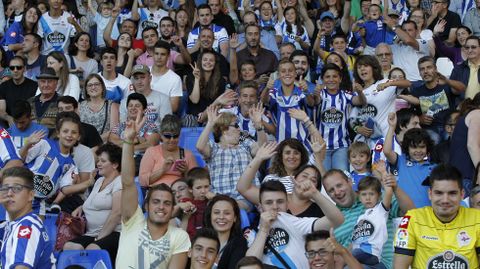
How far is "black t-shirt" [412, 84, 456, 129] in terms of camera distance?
498 inches

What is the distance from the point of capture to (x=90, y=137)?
461 inches

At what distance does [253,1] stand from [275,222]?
954 cm

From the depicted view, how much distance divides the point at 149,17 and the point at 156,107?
3836 millimetres

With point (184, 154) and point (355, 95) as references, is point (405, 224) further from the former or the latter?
point (355, 95)

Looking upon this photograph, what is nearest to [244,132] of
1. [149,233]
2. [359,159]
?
[359,159]

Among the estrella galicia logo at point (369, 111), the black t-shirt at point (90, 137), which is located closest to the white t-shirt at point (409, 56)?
the estrella galicia logo at point (369, 111)

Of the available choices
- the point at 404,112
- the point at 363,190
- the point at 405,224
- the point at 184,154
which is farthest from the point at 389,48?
the point at 405,224

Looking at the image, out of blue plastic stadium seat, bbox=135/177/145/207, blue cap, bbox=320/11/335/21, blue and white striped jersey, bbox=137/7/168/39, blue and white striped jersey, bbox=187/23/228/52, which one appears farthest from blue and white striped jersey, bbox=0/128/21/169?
blue cap, bbox=320/11/335/21

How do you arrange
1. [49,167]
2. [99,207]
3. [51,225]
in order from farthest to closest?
1. [49,167]
2. [99,207]
3. [51,225]

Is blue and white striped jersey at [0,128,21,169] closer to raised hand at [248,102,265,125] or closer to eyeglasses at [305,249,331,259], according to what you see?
raised hand at [248,102,265,125]

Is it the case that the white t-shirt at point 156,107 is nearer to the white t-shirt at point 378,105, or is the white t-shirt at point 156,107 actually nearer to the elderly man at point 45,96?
the elderly man at point 45,96

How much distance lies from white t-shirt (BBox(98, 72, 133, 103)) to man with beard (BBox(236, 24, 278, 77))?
175 centimetres

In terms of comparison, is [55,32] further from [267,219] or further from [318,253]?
[318,253]

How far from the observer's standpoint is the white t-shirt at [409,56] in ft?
48.5
